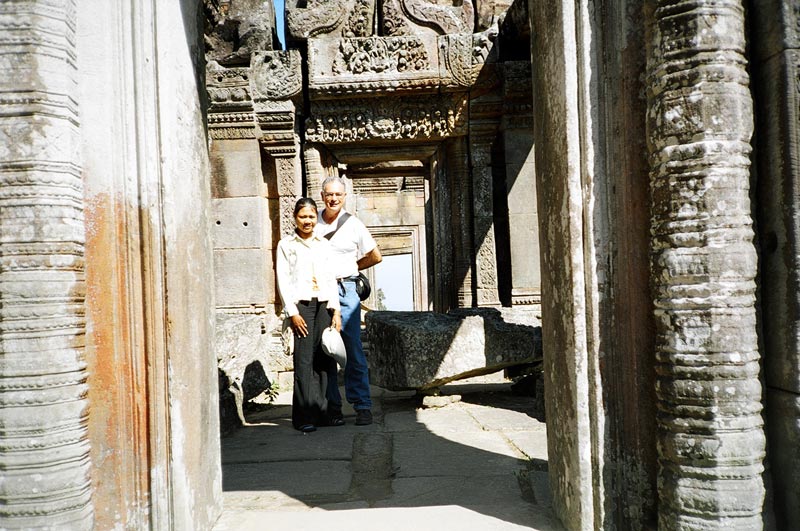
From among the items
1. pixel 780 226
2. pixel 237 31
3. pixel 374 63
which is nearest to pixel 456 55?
pixel 374 63

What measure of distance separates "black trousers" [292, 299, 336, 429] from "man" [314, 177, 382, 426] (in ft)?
0.45

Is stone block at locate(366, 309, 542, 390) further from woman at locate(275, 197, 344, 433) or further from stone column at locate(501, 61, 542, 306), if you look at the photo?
stone column at locate(501, 61, 542, 306)

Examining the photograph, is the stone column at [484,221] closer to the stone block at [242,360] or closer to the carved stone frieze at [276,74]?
the carved stone frieze at [276,74]

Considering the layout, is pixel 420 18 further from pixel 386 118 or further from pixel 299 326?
pixel 299 326

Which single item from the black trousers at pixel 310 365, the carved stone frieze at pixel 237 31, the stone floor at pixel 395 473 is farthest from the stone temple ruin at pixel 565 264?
the carved stone frieze at pixel 237 31

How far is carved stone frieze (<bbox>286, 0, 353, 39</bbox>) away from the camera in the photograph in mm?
6875

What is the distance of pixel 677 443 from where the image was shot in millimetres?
1972

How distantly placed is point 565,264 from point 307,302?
247 centimetres

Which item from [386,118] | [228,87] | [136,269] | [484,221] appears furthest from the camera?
[484,221]

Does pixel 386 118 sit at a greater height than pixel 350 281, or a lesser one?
greater

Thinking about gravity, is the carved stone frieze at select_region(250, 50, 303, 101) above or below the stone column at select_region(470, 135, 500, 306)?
above

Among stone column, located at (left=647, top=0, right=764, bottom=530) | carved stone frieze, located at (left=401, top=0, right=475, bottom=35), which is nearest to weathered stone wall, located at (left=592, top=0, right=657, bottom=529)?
stone column, located at (left=647, top=0, right=764, bottom=530)

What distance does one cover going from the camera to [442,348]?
5.09 meters

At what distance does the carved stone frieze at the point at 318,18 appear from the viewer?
6875 mm
